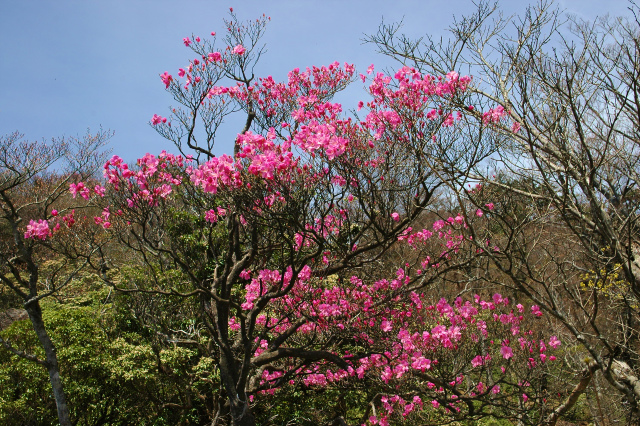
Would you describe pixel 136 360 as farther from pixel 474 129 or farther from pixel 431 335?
pixel 474 129

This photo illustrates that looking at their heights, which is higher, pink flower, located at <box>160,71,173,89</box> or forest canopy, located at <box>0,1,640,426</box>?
pink flower, located at <box>160,71,173,89</box>

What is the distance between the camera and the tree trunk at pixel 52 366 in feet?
19.4

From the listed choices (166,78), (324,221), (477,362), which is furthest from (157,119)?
(477,362)

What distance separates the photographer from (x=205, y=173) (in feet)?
11.0

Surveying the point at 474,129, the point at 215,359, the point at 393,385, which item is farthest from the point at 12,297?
the point at 474,129

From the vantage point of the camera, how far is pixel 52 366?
594 cm

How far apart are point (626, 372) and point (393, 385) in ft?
9.81

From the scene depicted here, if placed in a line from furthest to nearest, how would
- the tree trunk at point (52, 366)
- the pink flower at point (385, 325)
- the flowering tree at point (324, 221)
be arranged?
the tree trunk at point (52, 366) < the pink flower at point (385, 325) < the flowering tree at point (324, 221)

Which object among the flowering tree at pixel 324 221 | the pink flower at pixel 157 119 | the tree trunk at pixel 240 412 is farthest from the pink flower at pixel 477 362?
the pink flower at pixel 157 119

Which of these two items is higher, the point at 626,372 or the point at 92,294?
the point at 92,294

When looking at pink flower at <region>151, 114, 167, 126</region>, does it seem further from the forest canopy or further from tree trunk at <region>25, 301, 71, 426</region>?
tree trunk at <region>25, 301, 71, 426</region>

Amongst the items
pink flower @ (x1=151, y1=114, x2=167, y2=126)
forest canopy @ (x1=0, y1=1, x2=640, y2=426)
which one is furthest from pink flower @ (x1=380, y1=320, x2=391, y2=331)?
pink flower @ (x1=151, y1=114, x2=167, y2=126)

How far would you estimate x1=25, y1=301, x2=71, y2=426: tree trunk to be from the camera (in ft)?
19.4

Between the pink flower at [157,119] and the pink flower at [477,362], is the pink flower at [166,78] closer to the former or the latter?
the pink flower at [157,119]
